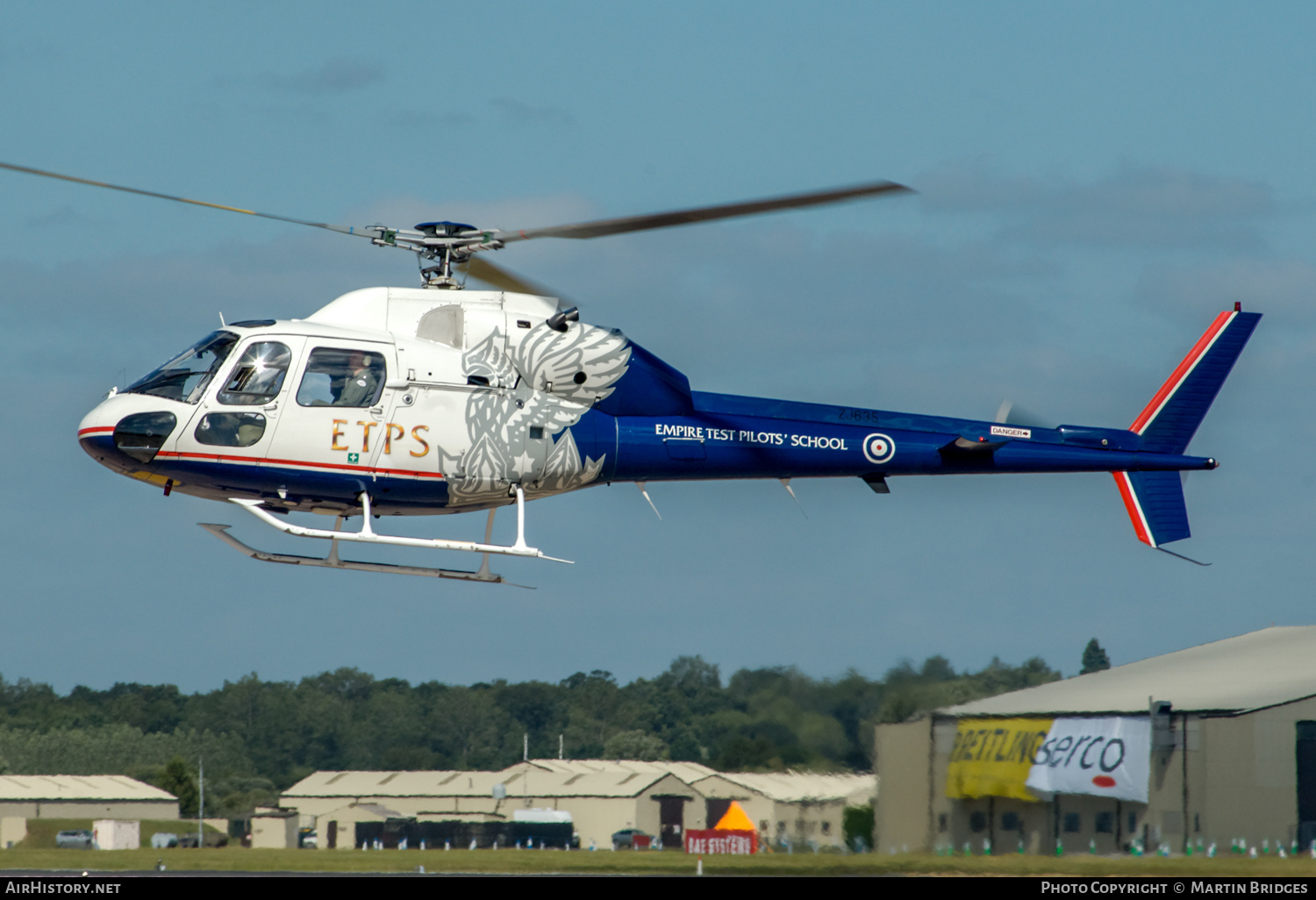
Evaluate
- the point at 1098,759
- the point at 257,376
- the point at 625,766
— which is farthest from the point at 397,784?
the point at 257,376

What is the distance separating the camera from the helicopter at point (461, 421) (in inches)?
582

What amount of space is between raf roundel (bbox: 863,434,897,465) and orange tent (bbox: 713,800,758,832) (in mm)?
5588

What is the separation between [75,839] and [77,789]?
3.71 feet

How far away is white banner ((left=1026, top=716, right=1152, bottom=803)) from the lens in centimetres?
1883

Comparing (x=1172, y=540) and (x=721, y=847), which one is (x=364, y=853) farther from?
(x=1172, y=540)

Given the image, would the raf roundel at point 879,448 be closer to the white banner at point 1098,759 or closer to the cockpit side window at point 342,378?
the white banner at point 1098,759

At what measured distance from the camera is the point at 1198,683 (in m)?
20.3

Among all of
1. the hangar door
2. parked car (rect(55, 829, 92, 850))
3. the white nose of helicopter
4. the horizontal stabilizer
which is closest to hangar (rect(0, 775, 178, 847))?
parked car (rect(55, 829, 92, 850))

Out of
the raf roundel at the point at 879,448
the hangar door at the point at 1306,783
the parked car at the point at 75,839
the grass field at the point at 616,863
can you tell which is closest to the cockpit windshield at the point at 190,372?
the raf roundel at the point at 879,448

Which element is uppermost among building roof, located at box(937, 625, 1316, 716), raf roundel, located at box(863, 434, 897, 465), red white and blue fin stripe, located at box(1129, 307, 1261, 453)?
red white and blue fin stripe, located at box(1129, 307, 1261, 453)

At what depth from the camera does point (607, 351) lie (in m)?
16.1

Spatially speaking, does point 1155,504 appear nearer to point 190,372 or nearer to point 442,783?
point 190,372

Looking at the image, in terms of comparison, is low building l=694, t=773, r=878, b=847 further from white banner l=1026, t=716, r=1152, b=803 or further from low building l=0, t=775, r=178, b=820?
low building l=0, t=775, r=178, b=820

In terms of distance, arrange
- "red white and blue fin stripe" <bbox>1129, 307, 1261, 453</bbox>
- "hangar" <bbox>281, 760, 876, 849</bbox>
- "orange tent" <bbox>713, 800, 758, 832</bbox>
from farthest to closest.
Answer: "orange tent" <bbox>713, 800, 758, 832</bbox> → "hangar" <bbox>281, 760, 876, 849</bbox> → "red white and blue fin stripe" <bbox>1129, 307, 1261, 453</bbox>
